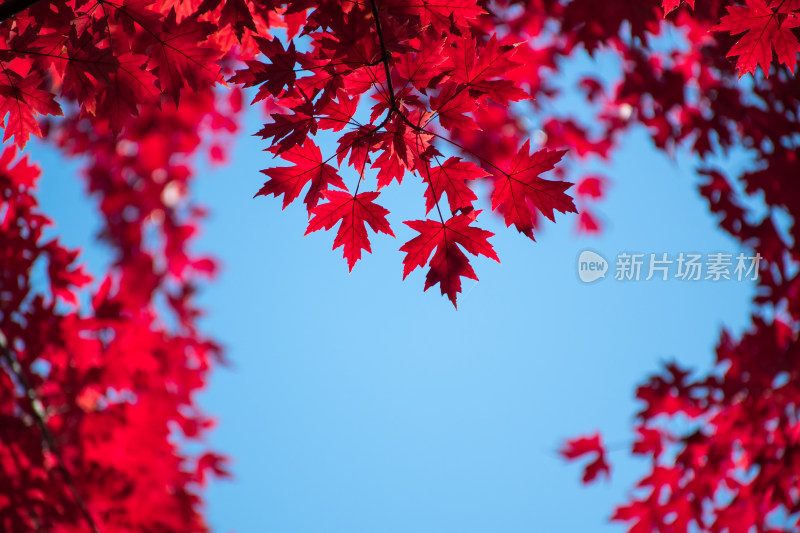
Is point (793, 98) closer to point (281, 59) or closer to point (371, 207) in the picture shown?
point (371, 207)

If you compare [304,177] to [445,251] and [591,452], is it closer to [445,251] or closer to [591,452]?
[445,251]

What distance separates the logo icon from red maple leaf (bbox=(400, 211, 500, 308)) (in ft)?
5.66

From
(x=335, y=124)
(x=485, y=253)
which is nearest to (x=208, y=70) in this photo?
(x=335, y=124)

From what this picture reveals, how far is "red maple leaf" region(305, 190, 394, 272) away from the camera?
5.74 feet

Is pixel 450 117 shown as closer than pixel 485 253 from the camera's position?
Yes

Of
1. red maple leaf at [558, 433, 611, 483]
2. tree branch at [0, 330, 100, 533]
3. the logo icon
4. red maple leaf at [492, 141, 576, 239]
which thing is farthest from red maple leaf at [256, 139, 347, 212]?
red maple leaf at [558, 433, 611, 483]

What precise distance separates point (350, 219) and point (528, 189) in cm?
59

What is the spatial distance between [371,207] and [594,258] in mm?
2104

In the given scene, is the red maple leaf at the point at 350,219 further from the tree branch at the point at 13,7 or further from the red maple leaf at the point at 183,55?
the tree branch at the point at 13,7

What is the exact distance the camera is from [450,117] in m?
1.63

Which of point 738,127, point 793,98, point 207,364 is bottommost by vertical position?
point 207,364

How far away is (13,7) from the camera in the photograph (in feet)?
4.43

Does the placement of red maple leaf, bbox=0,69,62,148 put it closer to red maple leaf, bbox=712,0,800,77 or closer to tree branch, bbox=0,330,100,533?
tree branch, bbox=0,330,100,533

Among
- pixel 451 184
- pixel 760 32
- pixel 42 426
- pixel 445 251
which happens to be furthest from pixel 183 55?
pixel 42 426
